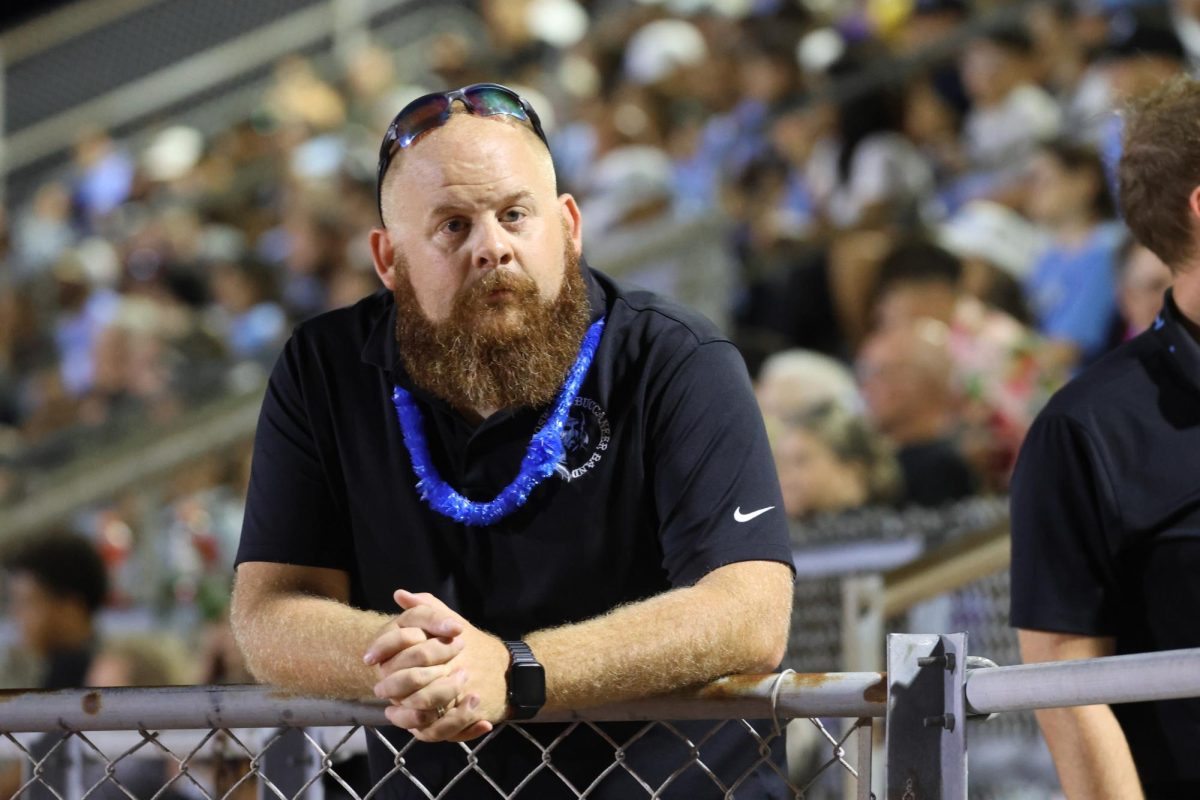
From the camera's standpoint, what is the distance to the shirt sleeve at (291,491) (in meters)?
2.38

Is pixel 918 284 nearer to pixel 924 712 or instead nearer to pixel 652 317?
pixel 652 317

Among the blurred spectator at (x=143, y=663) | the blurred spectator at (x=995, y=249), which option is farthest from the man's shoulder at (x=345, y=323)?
the blurred spectator at (x=995, y=249)

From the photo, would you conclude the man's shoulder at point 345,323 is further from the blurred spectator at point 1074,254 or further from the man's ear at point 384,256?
the blurred spectator at point 1074,254

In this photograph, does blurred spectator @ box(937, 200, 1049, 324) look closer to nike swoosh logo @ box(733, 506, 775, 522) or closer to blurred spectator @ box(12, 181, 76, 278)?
nike swoosh logo @ box(733, 506, 775, 522)

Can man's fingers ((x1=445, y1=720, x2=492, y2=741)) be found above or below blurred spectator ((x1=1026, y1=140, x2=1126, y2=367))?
below

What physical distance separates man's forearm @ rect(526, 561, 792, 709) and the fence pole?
0.97 feet

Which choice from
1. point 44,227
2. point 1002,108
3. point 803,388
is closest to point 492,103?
point 803,388

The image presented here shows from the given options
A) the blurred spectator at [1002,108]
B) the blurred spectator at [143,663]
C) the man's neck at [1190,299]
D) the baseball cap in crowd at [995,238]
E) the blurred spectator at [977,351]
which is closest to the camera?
the man's neck at [1190,299]

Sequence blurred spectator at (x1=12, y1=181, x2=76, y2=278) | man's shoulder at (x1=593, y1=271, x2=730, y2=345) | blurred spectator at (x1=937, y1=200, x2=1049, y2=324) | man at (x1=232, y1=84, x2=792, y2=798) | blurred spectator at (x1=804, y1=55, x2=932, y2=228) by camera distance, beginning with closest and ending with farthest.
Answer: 1. man at (x1=232, y1=84, x2=792, y2=798)
2. man's shoulder at (x1=593, y1=271, x2=730, y2=345)
3. blurred spectator at (x1=937, y1=200, x2=1049, y2=324)
4. blurred spectator at (x1=804, y1=55, x2=932, y2=228)
5. blurred spectator at (x1=12, y1=181, x2=76, y2=278)

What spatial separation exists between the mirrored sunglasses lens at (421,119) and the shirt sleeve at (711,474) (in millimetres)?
505

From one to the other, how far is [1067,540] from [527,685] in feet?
2.40

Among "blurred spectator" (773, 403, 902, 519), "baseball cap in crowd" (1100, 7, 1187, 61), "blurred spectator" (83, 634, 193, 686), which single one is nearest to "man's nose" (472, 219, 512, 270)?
"blurred spectator" (83, 634, 193, 686)

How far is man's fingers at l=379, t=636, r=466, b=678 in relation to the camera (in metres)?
1.91

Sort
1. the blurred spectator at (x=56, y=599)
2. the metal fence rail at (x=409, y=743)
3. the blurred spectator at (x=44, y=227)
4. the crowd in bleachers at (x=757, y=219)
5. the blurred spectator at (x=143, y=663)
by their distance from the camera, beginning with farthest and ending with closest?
1. the blurred spectator at (x=44, y=227)
2. the blurred spectator at (x=56, y=599)
3. the crowd in bleachers at (x=757, y=219)
4. the blurred spectator at (x=143, y=663)
5. the metal fence rail at (x=409, y=743)
